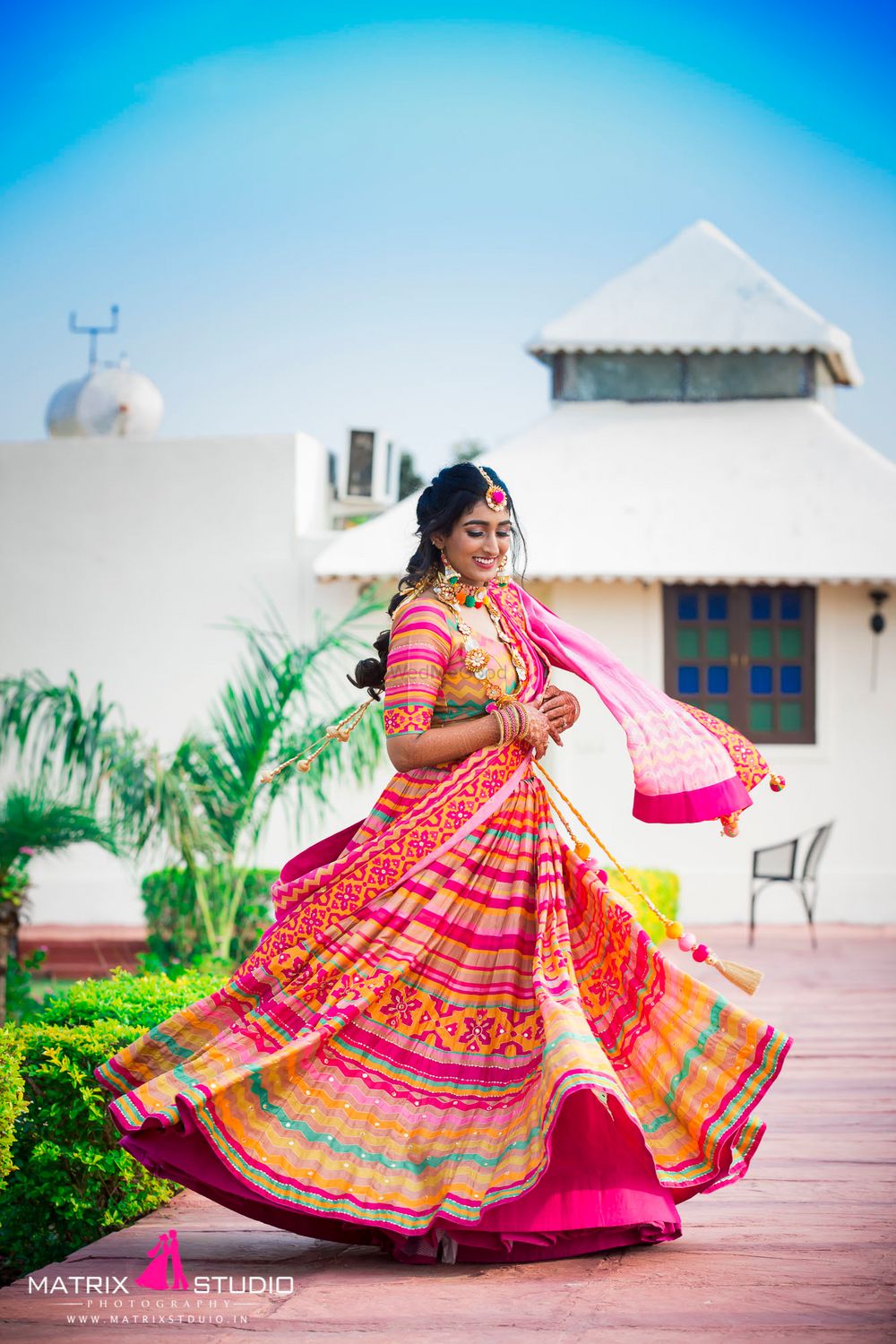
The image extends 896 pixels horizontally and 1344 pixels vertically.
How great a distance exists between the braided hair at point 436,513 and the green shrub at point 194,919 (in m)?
3.92

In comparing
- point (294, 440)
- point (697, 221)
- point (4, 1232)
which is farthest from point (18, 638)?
point (4, 1232)

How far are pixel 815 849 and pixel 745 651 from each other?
1.98 m

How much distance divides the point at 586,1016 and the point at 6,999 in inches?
197

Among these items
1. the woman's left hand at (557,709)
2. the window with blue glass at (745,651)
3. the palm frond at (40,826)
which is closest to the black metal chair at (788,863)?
the window with blue glass at (745,651)

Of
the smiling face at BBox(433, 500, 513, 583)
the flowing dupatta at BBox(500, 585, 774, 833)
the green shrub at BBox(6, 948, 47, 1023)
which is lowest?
the green shrub at BBox(6, 948, 47, 1023)

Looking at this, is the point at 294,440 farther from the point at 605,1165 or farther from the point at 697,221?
the point at 605,1165

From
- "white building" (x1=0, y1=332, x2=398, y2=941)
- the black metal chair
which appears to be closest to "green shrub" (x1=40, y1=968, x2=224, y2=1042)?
the black metal chair

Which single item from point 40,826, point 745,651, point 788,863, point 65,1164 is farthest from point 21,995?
point 745,651

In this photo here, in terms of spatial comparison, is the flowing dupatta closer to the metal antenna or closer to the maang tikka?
the maang tikka

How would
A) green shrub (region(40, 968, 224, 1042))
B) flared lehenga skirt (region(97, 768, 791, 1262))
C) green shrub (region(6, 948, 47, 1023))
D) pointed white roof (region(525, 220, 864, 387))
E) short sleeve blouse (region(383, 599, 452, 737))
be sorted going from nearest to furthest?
flared lehenga skirt (region(97, 768, 791, 1262))
short sleeve blouse (region(383, 599, 452, 737))
green shrub (region(40, 968, 224, 1042))
green shrub (region(6, 948, 47, 1023))
pointed white roof (region(525, 220, 864, 387))

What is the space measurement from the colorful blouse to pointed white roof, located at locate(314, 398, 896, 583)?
8457 millimetres

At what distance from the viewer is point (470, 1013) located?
12.0 ft

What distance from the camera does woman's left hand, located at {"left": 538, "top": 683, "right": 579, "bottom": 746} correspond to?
392 centimetres

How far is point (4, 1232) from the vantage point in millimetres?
4422
